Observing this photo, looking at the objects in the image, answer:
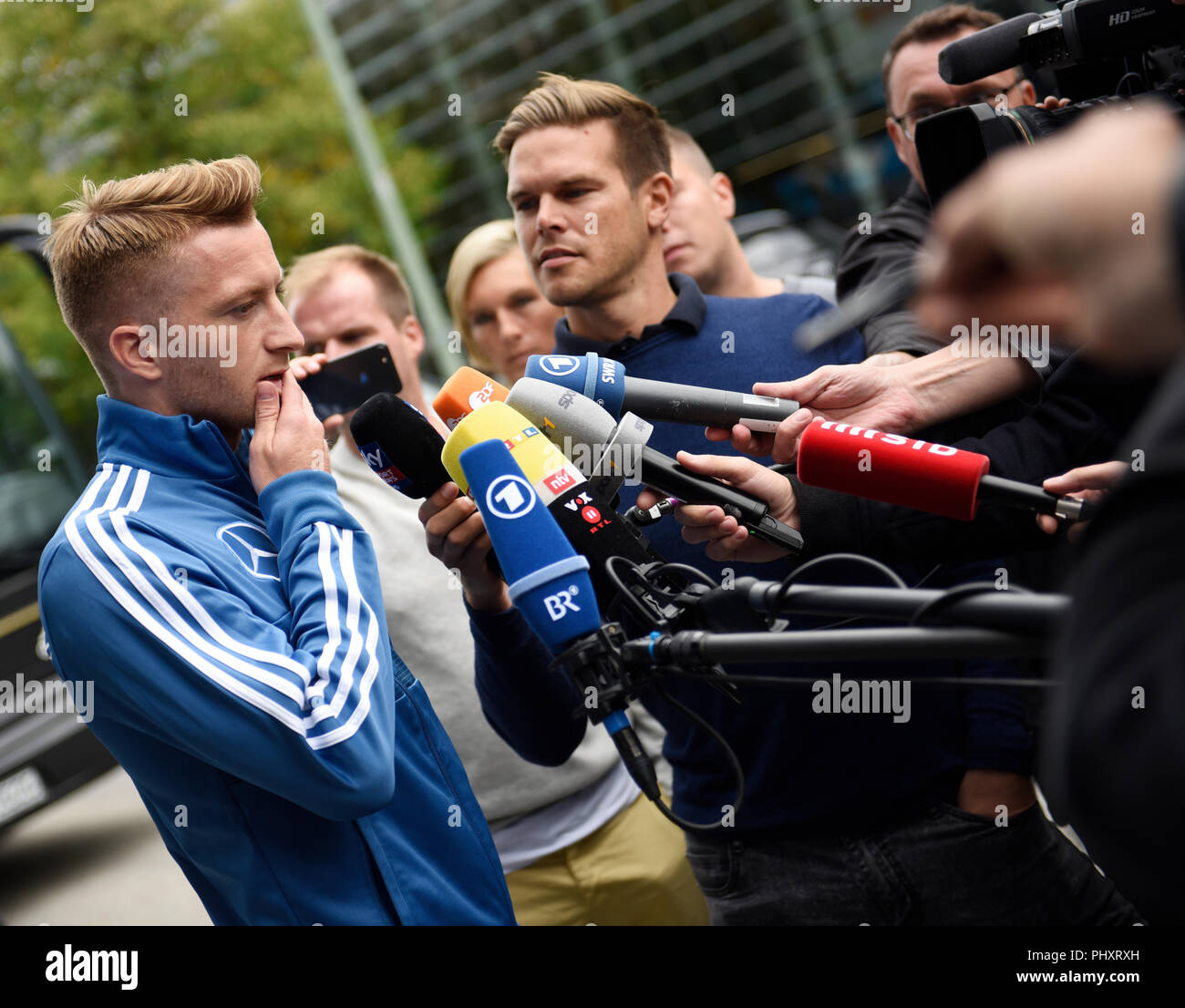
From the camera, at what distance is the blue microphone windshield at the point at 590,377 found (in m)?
1.87

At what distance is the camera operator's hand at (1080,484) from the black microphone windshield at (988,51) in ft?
2.42

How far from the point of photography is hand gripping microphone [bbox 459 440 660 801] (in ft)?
4.60

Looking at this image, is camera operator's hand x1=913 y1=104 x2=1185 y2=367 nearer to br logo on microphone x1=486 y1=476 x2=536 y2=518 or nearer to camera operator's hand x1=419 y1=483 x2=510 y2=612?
br logo on microphone x1=486 y1=476 x2=536 y2=518

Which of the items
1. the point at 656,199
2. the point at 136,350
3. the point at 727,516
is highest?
the point at 136,350

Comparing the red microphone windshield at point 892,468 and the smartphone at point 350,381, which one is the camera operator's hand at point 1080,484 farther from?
the smartphone at point 350,381

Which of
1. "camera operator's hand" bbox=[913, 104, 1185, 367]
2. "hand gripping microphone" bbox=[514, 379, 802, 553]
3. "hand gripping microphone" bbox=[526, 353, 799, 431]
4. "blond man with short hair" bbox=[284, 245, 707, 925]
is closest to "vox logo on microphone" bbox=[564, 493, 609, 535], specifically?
"hand gripping microphone" bbox=[514, 379, 802, 553]

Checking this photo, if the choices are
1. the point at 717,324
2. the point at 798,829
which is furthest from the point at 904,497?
the point at 717,324

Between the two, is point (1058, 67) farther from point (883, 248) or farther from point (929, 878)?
point (929, 878)

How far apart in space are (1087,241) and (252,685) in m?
1.29

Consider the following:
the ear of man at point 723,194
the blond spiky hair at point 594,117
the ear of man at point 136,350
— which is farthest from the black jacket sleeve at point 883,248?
the ear of man at point 136,350

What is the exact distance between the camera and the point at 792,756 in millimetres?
2355

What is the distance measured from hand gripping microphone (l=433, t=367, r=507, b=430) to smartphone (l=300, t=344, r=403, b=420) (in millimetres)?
664

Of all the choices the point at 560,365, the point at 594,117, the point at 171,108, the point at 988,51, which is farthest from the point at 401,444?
the point at 171,108

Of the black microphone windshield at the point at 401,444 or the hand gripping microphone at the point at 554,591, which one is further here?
the black microphone windshield at the point at 401,444
